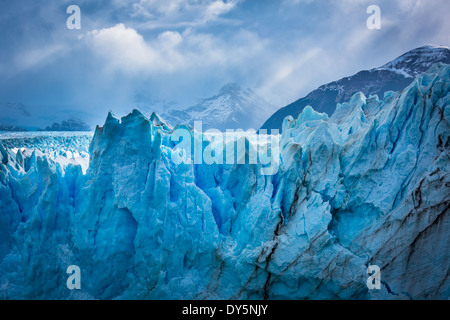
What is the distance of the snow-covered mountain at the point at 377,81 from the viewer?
58.7ft

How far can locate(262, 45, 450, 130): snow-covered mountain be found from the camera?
17.9 meters

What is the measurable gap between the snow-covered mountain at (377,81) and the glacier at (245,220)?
1321cm

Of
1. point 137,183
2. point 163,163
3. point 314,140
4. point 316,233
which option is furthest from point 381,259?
point 137,183

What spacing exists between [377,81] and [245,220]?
728 inches

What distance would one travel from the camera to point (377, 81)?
19.5 meters

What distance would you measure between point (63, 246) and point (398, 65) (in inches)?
920

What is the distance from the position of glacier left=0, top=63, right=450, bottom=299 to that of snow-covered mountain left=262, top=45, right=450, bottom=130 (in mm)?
13209

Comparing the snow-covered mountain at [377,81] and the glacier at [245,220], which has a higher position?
the snow-covered mountain at [377,81]

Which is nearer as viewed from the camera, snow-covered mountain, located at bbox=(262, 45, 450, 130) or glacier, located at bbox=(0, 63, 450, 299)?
glacier, located at bbox=(0, 63, 450, 299)

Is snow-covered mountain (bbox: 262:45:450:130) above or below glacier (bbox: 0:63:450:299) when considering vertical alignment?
above

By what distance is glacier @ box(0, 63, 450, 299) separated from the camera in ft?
20.9
